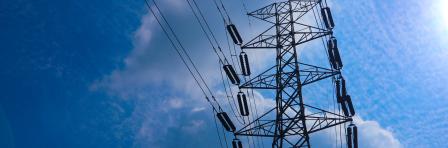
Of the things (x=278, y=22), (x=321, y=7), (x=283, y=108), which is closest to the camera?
(x=283, y=108)

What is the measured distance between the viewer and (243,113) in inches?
831

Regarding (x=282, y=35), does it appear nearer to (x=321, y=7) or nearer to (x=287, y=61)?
(x=287, y=61)

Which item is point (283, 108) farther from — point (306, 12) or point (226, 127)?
point (306, 12)

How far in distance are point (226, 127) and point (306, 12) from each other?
780 cm

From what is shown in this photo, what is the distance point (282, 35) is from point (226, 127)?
5.47 meters

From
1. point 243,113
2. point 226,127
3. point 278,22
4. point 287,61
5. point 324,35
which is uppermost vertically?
point 278,22

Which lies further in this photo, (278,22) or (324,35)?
(278,22)

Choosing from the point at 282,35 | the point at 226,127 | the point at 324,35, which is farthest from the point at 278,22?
the point at 226,127

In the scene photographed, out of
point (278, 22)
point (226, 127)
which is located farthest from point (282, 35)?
point (226, 127)

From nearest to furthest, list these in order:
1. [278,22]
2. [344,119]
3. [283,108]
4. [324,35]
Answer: [344,119] < [283,108] < [324,35] < [278,22]

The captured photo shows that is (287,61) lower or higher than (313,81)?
higher

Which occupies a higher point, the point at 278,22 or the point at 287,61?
the point at 278,22

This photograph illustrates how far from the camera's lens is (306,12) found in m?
22.7

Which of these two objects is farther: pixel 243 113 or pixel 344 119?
pixel 243 113
